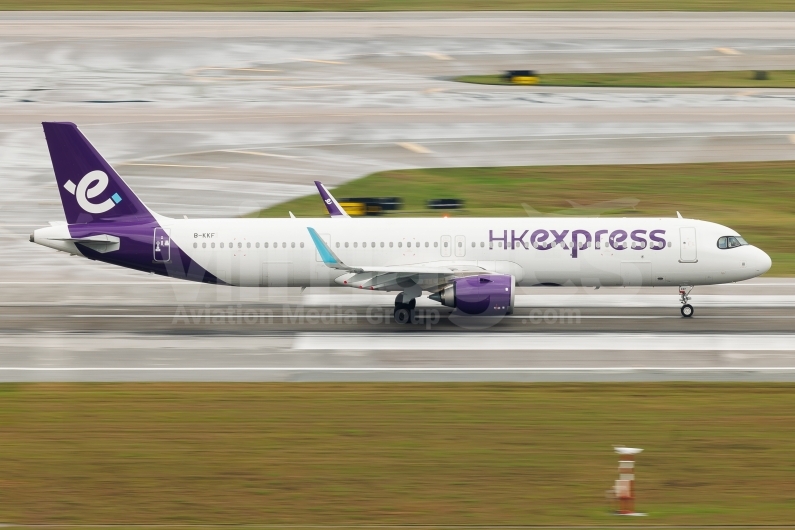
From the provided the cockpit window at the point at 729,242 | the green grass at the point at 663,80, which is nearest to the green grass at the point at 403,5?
the green grass at the point at 663,80

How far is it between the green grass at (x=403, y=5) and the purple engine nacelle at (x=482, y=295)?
240 ft

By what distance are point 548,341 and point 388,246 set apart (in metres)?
6.76

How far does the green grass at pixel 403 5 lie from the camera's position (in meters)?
104

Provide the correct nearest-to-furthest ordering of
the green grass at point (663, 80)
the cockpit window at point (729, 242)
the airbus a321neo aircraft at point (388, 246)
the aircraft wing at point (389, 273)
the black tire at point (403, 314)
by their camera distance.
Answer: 1. the aircraft wing at point (389, 273)
2. the black tire at point (403, 314)
3. the airbus a321neo aircraft at point (388, 246)
4. the cockpit window at point (729, 242)
5. the green grass at point (663, 80)

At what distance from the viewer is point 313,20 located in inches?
3799

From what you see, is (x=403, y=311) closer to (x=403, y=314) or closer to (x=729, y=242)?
(x=403, y=314)

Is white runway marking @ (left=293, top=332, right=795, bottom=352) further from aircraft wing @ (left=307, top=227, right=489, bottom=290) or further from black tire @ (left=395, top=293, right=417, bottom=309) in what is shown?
aircraft wing @ (left=307, top=227, right=489, bottom=290)

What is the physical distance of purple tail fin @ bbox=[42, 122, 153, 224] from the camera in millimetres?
36500

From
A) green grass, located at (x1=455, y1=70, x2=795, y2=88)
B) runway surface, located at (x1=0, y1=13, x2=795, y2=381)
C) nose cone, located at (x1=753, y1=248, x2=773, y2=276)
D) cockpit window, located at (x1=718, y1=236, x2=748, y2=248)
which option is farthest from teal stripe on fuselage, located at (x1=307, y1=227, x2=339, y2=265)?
green grass, located at (x1=455, y1=70, x2=795, y2=88)
